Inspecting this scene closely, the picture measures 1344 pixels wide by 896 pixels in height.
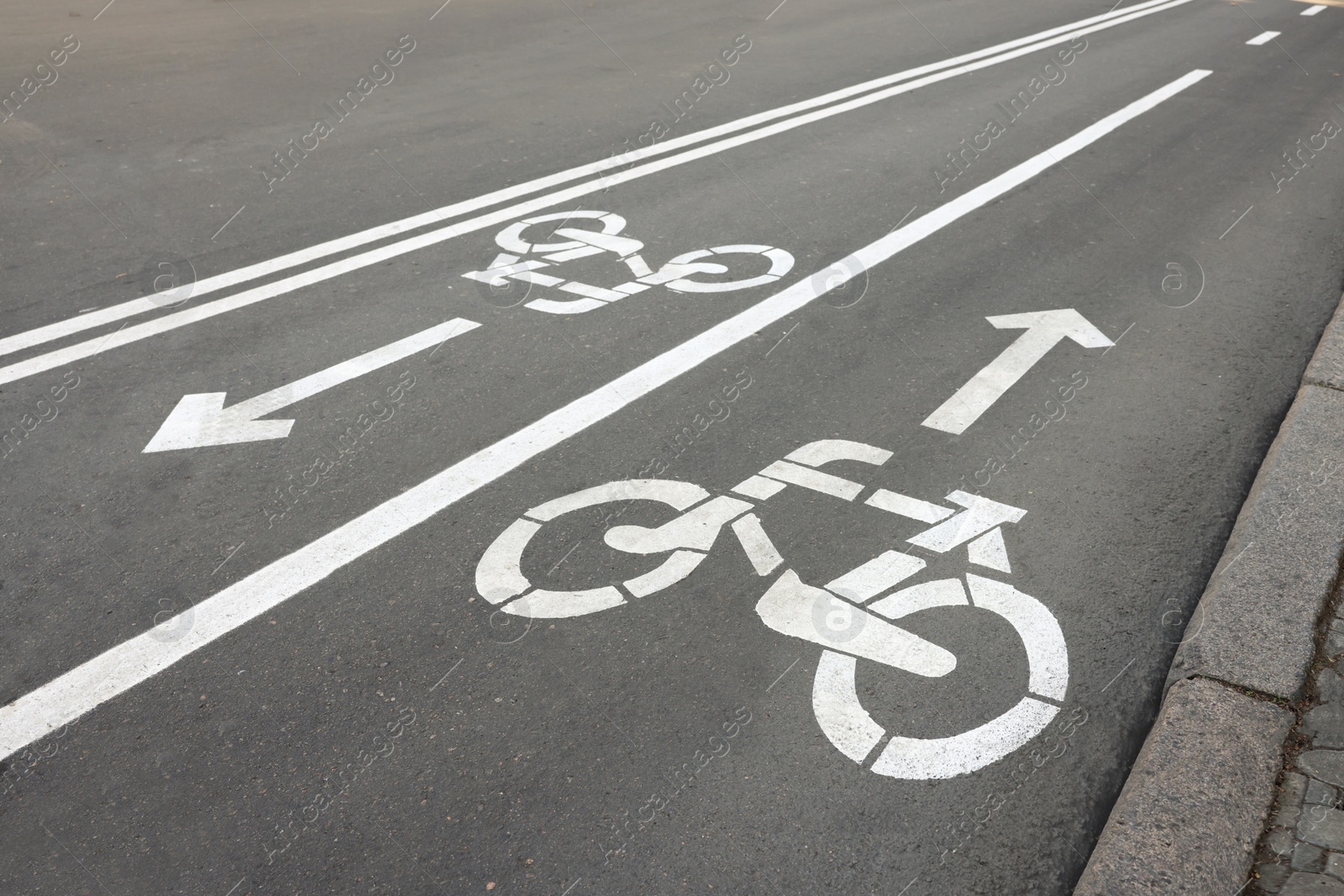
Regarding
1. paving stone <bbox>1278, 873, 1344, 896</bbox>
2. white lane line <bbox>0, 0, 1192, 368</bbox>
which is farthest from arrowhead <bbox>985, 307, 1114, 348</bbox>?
white lane line <bbox>0, 0, 1192, 368</bbox>

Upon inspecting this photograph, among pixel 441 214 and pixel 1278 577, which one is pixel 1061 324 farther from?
pixel 441 214

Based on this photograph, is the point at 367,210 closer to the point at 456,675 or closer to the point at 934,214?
the point at 934,214

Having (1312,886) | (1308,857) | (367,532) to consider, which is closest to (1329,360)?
(1308,857)

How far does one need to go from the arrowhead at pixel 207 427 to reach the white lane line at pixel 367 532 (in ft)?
3.26

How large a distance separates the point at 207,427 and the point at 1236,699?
186 inches

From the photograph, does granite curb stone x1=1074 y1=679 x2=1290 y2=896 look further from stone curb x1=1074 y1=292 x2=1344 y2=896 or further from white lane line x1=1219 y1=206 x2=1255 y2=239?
white lane line x1=1219 y1=206 x2=1255 y2=239

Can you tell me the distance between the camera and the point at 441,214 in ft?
26.5

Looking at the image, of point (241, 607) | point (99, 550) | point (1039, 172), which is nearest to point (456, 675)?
point (241, 607)

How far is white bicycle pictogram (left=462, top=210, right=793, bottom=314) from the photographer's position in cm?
672

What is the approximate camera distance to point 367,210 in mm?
8109

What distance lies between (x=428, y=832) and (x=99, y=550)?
87.3 inches

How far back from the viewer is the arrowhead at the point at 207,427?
507cm

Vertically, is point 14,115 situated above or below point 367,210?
above

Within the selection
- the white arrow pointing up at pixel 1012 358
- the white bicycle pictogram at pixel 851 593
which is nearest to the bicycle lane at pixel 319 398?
the white bicycle pictogram at pixel 851 593
